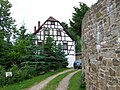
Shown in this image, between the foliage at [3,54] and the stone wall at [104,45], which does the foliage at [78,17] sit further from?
the stone wall at [104,45]

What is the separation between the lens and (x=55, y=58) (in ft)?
80.5

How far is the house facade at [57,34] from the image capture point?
35812 mm

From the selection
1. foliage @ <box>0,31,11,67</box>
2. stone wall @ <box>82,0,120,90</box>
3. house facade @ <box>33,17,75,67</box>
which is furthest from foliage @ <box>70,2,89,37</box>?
stone wall @ <box>82,0,120,90</box>

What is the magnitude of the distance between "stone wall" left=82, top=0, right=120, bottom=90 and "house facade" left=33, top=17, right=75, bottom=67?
2649 centimetres

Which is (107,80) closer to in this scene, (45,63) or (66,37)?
(45,63)


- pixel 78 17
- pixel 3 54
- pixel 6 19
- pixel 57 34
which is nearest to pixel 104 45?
pixel 3 54

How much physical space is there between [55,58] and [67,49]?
1374 centimetres

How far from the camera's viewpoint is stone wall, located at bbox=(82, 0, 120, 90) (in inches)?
226

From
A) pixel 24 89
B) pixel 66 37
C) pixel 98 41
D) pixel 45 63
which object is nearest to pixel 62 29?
pixel 66 37

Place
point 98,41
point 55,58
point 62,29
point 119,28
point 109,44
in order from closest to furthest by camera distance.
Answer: point 119,28 < point 109,44 < point 98,41 < point 55,58 < point 62,29

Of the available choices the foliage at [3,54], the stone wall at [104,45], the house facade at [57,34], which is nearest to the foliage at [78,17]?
the foliage at [3,54]

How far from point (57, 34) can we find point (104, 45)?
30314 millimetres

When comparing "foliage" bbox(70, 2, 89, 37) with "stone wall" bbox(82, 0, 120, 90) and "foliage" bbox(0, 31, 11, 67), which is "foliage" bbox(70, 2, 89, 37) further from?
"stone wall" bbox(82, 0, 120, 90)

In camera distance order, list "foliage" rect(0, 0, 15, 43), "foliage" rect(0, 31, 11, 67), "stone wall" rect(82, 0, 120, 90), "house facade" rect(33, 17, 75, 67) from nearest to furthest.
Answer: "stone wall" rect(82, 0, 120, 90)
"foliage" rect(0, 31, 11, 67)
"foliage" rect(0, 0, 15, 43)
"house facade" rect(33, 17, 75, 67)
